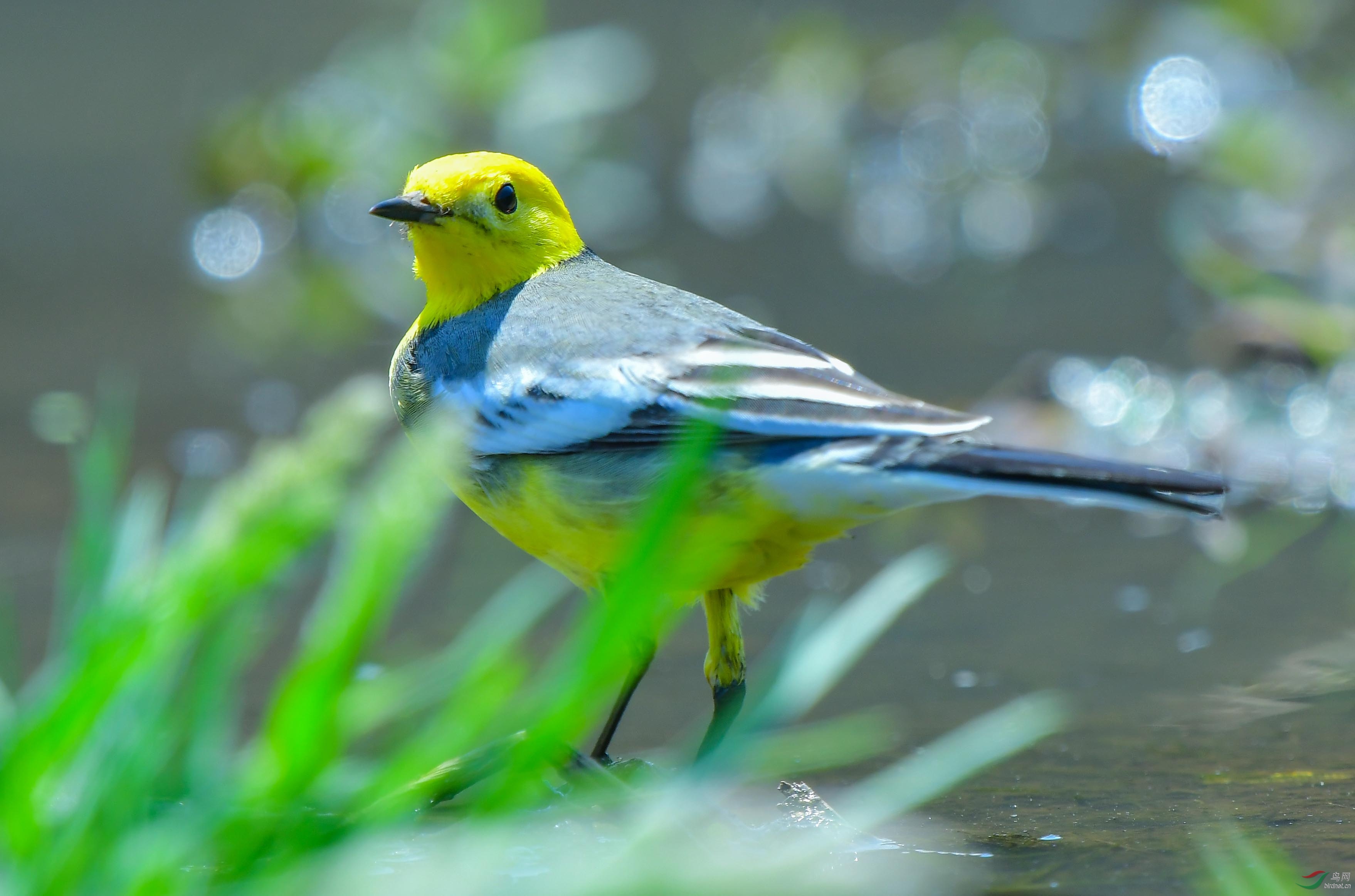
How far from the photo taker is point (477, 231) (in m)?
4.03

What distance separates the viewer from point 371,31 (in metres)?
11.2

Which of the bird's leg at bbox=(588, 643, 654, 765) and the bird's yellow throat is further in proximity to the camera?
the bird's yellow throat

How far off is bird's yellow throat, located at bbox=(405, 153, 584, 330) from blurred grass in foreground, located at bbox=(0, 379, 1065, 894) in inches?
78.3

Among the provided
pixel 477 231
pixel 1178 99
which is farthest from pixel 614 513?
pixel 1178 99

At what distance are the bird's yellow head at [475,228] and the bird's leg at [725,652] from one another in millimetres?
1054

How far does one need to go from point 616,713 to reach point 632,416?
2.68ft

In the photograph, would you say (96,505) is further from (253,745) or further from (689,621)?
(689,621)

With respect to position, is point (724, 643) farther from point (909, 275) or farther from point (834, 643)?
point (909, 275)

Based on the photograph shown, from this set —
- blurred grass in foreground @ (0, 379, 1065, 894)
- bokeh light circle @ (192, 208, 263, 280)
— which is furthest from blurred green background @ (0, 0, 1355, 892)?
blurred grass in foreground @ (0, 379, 1065, 894)

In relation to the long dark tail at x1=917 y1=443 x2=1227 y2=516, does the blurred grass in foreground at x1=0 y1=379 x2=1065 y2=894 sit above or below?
below

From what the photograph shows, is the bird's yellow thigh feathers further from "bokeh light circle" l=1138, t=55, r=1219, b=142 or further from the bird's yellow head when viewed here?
"bokeh light circle" l=1138, t=55, r=1219, b=142

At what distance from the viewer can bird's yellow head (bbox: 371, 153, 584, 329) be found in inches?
156

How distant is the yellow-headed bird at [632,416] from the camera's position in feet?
9.64

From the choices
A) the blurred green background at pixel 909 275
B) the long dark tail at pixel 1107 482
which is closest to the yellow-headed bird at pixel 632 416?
the long dark tail at pixel 1107 482
